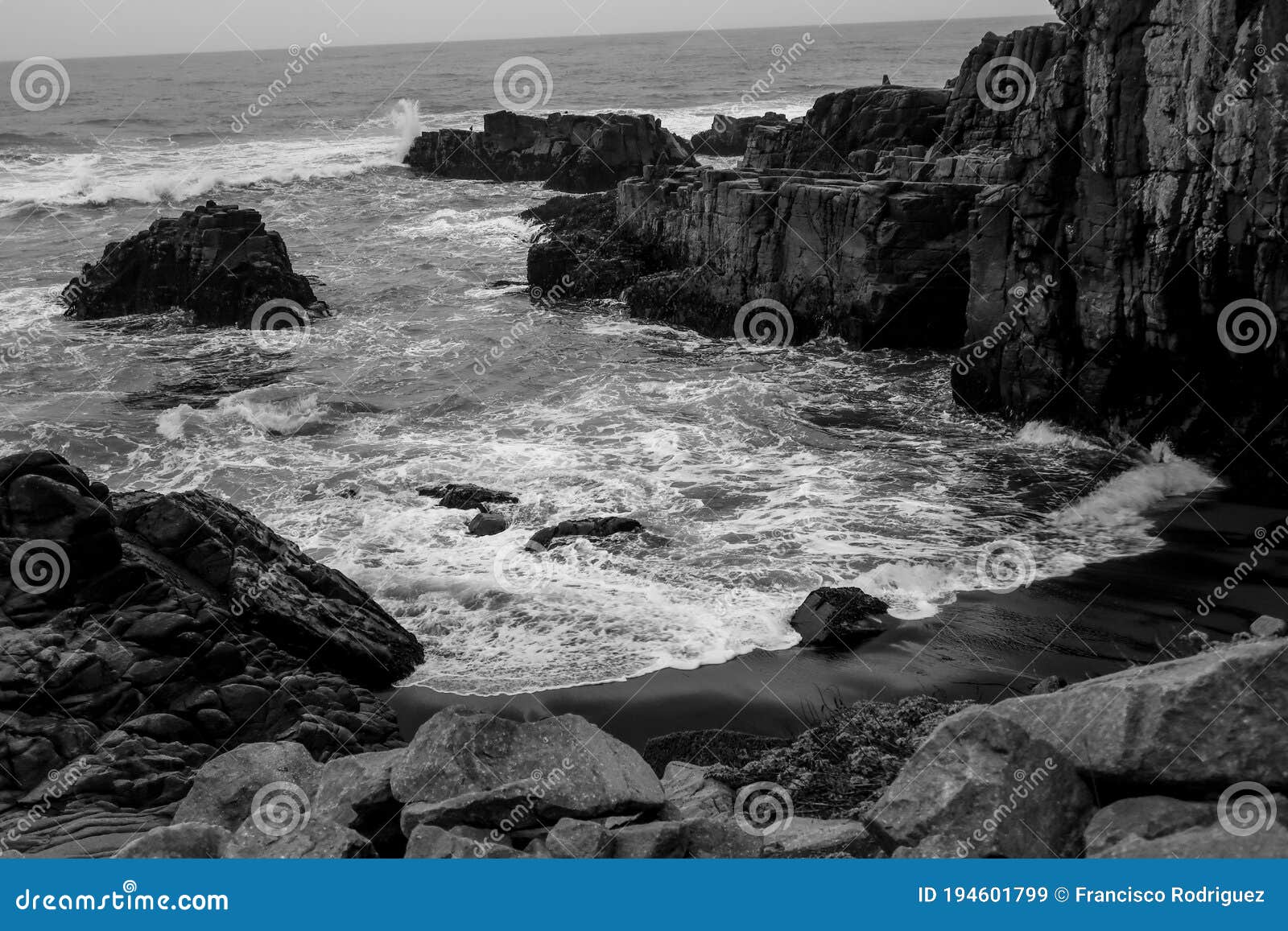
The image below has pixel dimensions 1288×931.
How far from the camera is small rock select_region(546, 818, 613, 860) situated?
7242 mm

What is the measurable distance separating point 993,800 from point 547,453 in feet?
47.9

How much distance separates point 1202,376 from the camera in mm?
18703

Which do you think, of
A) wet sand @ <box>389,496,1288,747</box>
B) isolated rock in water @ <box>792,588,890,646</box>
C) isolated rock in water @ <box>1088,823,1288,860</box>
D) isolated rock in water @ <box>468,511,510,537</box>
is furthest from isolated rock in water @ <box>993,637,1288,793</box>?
isolated rock in water @ <box>468,511,510,537</box>

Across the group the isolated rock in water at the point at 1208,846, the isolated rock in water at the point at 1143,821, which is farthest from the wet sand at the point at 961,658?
the isolated rock in water at the point at 1208,846

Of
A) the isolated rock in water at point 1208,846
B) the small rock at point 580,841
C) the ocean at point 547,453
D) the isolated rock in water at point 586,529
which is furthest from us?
the isolated rock in water at point 586,529

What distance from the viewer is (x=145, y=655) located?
11477mm

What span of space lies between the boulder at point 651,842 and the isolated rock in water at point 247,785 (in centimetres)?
274

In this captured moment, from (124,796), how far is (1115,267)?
17189 mm

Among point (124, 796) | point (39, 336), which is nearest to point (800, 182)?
point (39, 336)

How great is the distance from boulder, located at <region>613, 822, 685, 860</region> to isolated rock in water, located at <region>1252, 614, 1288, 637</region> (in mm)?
7262

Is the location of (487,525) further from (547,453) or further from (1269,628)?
(1269,628)

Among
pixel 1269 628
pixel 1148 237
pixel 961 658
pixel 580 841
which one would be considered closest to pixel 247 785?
pixel 580 841

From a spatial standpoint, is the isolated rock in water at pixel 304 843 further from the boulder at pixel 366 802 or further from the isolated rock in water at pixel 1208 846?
the isolated rock in water at pixel 1208 846

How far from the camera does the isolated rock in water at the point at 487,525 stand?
17.3 meters
